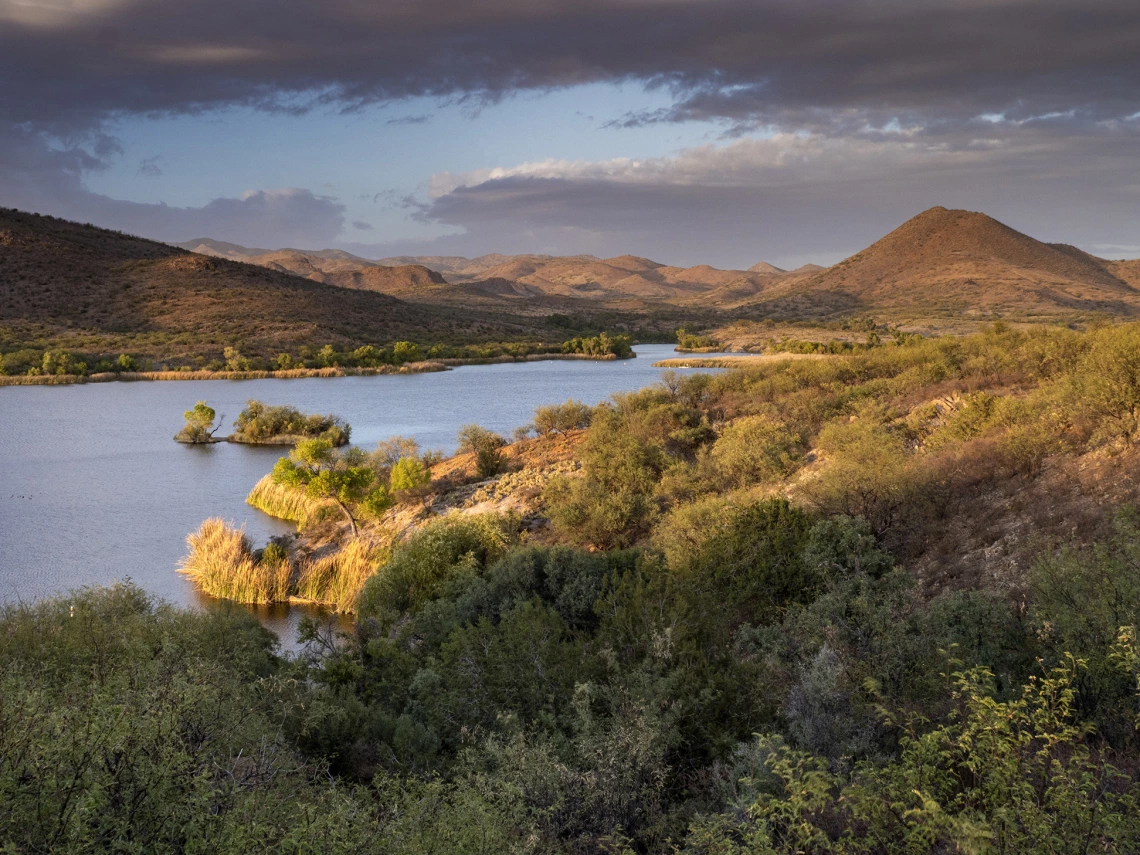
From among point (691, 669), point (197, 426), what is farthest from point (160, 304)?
point (691, 669)

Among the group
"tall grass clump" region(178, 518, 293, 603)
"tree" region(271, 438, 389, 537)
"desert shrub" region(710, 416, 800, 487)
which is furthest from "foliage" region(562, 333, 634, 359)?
"tall grass clump" region(178, 518, 293, 603)

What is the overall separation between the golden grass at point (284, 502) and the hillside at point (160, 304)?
48.9 m

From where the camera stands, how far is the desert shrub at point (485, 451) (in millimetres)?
26188

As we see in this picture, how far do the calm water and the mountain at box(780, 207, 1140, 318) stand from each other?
85.3m

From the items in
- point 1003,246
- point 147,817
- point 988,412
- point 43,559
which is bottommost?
point 43,559

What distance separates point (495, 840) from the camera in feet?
17.9

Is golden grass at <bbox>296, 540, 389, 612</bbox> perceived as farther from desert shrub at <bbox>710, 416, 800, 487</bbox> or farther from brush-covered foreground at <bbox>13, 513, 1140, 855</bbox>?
desert shrub at <bbox>710, 416, 800, 487</bbox>

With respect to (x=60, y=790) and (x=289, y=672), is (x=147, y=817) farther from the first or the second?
(x=289, y=672)

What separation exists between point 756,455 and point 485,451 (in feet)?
33.5

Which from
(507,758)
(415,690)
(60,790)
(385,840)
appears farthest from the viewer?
(415,690)

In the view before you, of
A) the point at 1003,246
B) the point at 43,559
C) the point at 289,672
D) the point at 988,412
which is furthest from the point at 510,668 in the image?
the point at 1003,246

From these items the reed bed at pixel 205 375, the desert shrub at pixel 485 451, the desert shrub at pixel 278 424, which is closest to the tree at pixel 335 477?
the desert shrub at pixel 485 451

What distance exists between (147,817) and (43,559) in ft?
66.2

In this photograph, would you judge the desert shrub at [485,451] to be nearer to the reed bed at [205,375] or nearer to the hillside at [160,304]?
the reed bed at [205,375]
